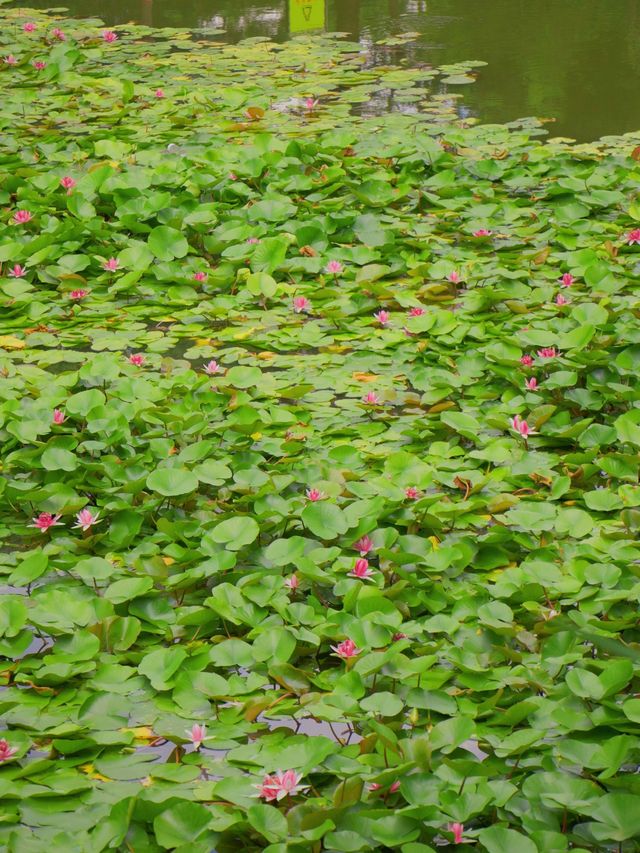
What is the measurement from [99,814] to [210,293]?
209 cm

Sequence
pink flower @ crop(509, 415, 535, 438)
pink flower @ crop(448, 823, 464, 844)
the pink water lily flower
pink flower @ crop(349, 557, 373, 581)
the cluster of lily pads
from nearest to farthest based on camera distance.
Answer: pink flower @ crop(448, 823, 464, 844), the cluster of lily pads, pink flower @ crop(349, 557, 373, 581), pink flower @ crop(509, 415, 535, 438), the pink water lily flower

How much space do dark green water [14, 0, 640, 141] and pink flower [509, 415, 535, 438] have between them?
7.93 ft

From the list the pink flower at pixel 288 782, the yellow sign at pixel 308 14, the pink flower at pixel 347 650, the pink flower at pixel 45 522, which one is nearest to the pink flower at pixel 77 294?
the pink flower at pixel 45 522

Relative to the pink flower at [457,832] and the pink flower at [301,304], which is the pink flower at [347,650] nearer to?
the pink flower at [457,832]

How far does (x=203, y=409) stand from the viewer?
8.79 feet

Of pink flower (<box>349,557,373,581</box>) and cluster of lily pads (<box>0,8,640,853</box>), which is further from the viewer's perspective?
pink flower (<box>349,557,373,581</box>)

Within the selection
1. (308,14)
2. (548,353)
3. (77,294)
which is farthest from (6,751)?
(308,14)

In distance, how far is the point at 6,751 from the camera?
1.67 m

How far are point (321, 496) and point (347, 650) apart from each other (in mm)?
493

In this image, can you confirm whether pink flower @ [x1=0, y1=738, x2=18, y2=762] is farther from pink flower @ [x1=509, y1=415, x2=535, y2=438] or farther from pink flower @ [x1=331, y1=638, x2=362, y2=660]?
pink flower @ [x1=509, y1=415, x2=535, y2=438]

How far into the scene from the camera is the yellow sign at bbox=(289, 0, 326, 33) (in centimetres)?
590

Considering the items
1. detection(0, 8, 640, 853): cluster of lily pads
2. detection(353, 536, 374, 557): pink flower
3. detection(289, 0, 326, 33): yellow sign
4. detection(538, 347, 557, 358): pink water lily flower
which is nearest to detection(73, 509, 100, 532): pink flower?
detection(0, 8, 640, 853): cluster of lily pads

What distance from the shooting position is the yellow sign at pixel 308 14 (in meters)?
5.90

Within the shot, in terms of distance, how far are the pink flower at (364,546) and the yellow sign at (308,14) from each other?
440 centimetres
